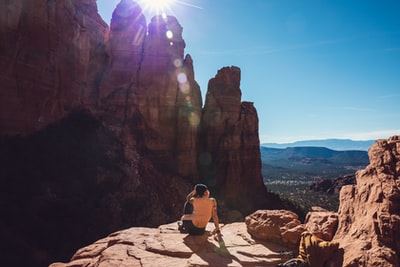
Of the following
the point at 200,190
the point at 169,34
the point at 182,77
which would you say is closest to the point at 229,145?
the point at 182,77

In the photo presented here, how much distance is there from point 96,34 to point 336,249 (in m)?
38.8

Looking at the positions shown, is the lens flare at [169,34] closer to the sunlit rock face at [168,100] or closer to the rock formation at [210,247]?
the sunlit rock face at [168,100]

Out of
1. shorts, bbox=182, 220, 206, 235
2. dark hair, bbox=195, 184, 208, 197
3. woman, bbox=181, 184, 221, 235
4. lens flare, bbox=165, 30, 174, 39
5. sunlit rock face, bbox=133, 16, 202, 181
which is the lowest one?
shorts, bbox=182, 220, 206, 235

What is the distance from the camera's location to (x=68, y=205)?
873 inches

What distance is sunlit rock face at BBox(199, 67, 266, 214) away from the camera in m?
38.8

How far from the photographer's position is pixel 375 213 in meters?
5.44

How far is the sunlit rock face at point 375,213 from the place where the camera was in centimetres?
498

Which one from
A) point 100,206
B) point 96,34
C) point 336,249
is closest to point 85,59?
point 96,34

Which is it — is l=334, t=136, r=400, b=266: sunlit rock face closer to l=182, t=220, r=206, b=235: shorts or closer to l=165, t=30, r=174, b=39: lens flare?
l=182, t=220, r=206, b=235: shorts

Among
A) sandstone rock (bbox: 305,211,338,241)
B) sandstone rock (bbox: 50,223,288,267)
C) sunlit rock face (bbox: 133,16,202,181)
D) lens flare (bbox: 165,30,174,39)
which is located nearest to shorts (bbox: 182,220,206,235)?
sandstone rock (bbox: 50,223,288,267)

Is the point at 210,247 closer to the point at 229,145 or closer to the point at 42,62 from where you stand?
the point at 42,62

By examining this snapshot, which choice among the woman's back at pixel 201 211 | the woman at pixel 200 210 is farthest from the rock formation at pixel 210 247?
the woman's back at pixel 201 211

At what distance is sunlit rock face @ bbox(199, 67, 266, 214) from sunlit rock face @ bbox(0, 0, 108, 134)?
16686mm

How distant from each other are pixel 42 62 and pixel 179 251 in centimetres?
2698
